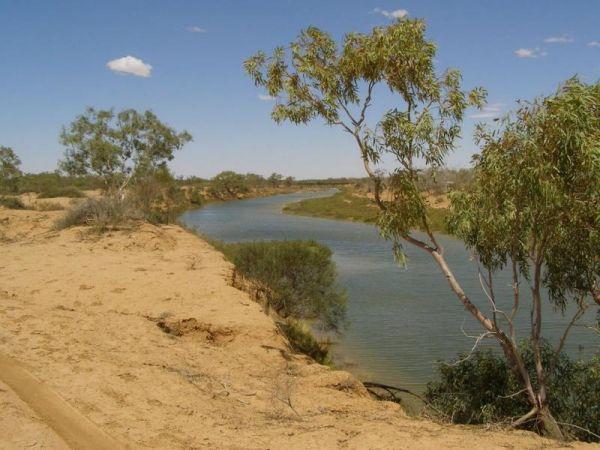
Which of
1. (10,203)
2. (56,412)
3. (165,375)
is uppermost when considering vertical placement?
(10,203)

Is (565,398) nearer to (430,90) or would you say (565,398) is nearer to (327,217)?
(430,90)

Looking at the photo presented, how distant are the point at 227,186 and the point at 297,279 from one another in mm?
→ 88832

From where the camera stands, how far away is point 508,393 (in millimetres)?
9906

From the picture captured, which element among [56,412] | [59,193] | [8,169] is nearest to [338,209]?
[59,193]

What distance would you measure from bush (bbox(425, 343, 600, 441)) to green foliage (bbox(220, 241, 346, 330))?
7.08m

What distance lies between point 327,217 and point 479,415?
54.0 m

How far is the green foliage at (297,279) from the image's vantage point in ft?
57.7

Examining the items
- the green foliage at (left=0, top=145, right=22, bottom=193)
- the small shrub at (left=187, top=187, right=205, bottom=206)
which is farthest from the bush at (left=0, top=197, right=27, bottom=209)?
the small shrub at (left=187, top=187, right=205, bottom=206)

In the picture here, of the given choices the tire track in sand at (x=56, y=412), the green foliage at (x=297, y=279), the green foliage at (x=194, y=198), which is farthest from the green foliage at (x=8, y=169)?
the green foliage at (x=194, y=198)

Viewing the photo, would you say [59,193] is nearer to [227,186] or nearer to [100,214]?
[100,214]

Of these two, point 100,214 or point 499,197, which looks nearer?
point 499,197

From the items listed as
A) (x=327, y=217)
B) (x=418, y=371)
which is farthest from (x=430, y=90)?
(x=327, y=217)

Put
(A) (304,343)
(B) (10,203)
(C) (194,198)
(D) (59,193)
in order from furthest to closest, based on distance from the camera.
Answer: (C) (194,198)
(D) (59,193)
(B) (10,203)
(A) (304,343)

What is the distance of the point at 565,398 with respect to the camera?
31.3ft
